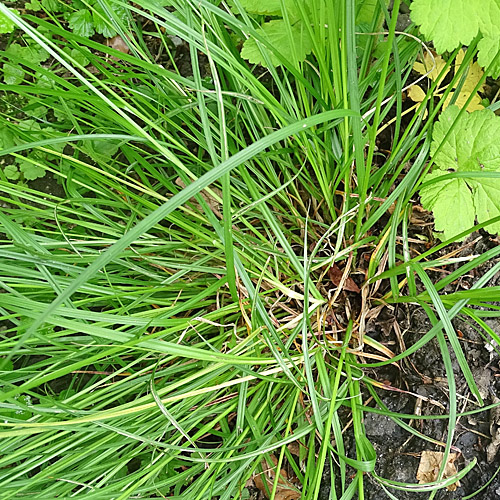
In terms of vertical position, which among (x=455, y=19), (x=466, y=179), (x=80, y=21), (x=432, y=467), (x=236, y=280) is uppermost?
(x=80, y=21)

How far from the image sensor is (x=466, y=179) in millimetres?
856

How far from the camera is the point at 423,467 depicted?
94 centimetres

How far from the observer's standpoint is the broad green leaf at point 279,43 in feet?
2.77

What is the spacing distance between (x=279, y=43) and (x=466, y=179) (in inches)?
18.0

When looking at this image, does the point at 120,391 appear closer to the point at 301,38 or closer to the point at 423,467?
the point at 423,467

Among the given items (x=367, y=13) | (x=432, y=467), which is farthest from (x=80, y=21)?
(x=432, y=467)

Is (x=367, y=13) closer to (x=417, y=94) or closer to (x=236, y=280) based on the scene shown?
(x=417, y=94)

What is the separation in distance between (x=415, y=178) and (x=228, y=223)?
1.69 ft

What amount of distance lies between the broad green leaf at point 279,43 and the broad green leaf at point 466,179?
0.30 m

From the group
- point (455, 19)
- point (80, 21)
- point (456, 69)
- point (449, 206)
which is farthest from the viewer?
point (80, 21)

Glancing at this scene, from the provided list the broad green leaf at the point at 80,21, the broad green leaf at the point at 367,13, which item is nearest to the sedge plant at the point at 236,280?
the broad green leaf at the point at 367,13

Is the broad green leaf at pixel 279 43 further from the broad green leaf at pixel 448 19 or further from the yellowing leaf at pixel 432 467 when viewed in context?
the yellowing leaf at pixel 432 467

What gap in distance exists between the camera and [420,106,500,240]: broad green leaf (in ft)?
2.75

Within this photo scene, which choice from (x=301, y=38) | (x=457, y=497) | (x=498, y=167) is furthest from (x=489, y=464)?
(x=301, y=38)
